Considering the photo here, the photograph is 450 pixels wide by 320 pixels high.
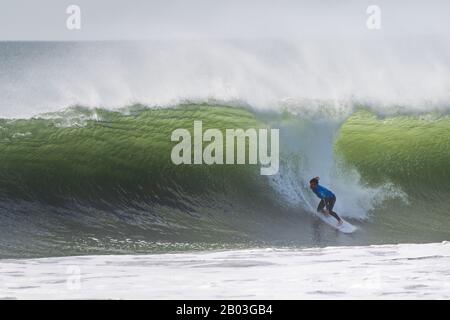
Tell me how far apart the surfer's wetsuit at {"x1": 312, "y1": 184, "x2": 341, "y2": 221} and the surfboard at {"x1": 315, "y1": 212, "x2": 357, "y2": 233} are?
53mm

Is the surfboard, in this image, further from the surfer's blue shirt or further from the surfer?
the surfer's blue shirt

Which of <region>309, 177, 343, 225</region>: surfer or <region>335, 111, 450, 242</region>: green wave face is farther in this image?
<region>335, 111, 450, 242</region>: green wave face

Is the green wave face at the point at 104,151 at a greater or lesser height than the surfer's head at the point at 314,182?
greater

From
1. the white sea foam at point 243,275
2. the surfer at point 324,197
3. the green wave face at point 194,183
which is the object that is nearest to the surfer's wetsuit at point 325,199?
the surfer at point 324,197

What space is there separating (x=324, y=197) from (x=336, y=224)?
46cm

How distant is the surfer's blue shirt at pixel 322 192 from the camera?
9.49 metres

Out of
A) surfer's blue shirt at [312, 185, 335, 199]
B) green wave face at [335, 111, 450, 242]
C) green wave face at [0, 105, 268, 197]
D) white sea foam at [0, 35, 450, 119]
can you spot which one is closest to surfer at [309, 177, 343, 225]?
surfer's blue shirt at [312, 185, 335, 199]

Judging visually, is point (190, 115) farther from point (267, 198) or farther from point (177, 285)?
point (177, 285)

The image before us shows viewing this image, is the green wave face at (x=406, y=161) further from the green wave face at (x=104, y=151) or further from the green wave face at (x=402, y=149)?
the green wave face at (x=104, y=151)

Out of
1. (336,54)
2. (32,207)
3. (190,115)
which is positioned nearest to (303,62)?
(336,54)

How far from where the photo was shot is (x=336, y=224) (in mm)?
9156

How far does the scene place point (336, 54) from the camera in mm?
10844

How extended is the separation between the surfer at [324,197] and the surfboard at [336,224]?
0.04 metres

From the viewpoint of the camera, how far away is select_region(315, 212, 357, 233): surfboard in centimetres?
900
